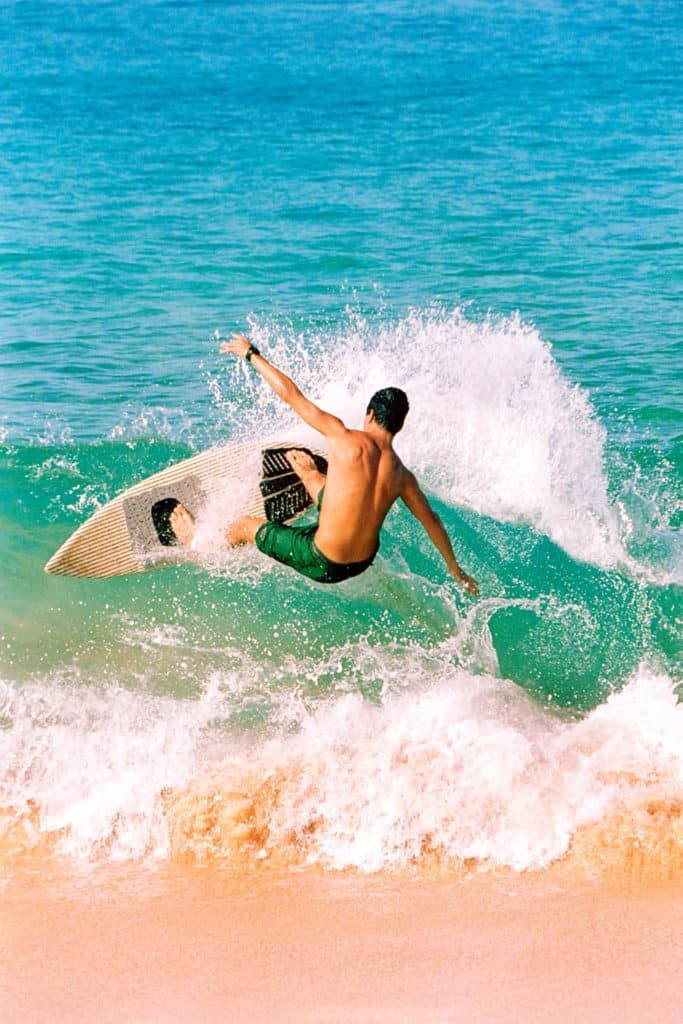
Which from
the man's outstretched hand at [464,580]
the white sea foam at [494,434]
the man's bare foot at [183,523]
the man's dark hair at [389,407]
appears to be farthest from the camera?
the white sea foam at [494,434]

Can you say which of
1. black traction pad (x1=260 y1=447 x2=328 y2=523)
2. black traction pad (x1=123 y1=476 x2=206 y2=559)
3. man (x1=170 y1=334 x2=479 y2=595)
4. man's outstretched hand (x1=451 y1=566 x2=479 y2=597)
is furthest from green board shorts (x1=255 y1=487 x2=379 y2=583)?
black traction pad (x1=123 y1=476 x2=206 y2=559)

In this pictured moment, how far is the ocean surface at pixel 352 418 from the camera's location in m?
6.04

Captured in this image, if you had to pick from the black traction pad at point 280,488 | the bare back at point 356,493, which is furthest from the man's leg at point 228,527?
the bare back at point 356,493

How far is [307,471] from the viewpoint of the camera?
6836 mm

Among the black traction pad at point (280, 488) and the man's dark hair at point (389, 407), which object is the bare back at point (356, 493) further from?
the black traction pad at point (280, 488)

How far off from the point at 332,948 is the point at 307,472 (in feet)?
8.77

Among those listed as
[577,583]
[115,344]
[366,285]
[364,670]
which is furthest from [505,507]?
[366,285]

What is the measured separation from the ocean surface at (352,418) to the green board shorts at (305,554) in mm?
885

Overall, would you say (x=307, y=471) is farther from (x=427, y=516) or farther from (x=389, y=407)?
(x=389, y=407)

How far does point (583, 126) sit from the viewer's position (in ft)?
73.4

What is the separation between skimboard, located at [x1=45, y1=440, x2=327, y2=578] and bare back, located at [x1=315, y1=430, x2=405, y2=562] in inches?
39.6

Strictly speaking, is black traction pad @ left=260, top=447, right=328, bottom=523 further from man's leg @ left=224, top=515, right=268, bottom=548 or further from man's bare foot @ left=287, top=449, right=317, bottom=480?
man's leg @ left=224, top=515, right=268, bottom=548

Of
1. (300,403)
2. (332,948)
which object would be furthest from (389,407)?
(332,948)

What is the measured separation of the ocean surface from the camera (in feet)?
19.8
